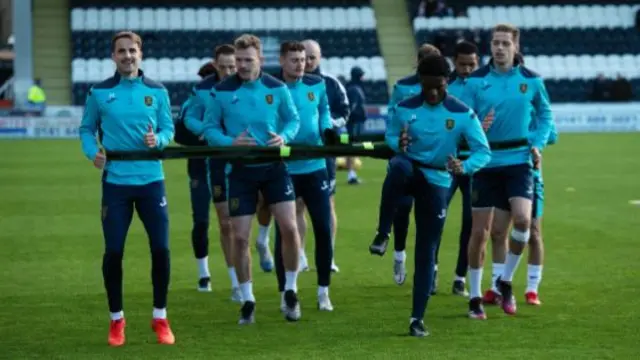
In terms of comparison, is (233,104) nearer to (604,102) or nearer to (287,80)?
(287,80)

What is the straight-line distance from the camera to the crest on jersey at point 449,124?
1123cm

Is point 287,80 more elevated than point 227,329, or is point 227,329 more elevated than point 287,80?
point 287,80

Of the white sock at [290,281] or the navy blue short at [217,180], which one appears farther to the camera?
the navy blue short at [217,180]

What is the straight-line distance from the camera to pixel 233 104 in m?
12.0

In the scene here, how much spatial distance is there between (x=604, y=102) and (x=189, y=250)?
32.1m

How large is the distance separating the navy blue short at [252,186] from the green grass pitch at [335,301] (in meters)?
1.03

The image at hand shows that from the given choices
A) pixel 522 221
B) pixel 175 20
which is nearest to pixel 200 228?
pixel 522 221

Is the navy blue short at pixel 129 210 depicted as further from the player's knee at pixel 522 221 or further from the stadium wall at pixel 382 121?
the stadium wall at pixel 382 121

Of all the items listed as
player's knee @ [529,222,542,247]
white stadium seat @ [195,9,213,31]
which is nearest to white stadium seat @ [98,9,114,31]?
white stadium seat @ [195,9,213,31]

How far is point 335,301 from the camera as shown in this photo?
44.4ft

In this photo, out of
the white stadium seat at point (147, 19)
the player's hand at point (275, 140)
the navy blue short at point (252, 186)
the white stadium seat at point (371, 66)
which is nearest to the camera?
the player's hand at point (275, 140)

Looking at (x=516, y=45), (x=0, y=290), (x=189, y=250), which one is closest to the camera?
(x=516, y=45)

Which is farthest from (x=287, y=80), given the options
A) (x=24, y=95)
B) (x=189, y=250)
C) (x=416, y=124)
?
(x=24, y=95)

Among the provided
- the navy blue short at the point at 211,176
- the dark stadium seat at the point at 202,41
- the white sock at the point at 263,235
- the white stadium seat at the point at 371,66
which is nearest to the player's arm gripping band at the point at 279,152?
the navy blue short at the point at 211,176
